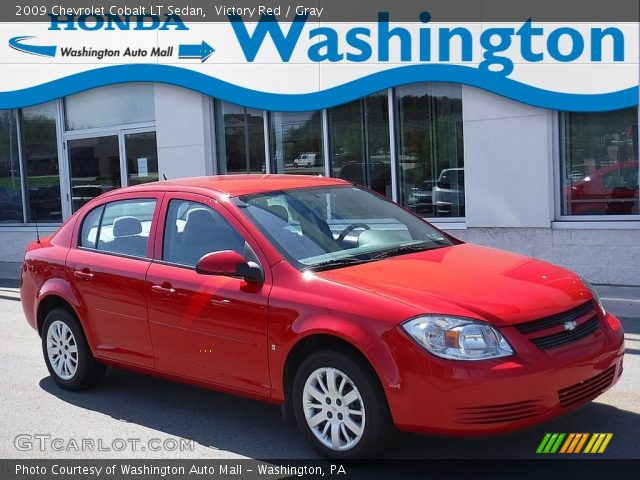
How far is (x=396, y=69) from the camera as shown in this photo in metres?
11.7

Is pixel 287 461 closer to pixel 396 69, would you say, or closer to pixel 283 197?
pixel 283 197

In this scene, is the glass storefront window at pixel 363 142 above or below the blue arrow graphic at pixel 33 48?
below

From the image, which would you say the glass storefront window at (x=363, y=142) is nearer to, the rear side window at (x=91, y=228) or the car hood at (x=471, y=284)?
the rear side window at (x=91, y=228)

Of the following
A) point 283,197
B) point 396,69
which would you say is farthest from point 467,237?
point 283,197

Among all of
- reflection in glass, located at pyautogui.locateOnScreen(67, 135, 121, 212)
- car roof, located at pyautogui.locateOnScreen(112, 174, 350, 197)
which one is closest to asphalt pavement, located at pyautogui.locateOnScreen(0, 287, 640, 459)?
car roof, located at pyautogui.locateOnScreen(112, 174, 350, 197)

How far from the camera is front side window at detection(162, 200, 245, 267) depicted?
5.48m

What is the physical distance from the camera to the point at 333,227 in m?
5.62

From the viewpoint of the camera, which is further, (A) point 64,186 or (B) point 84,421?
(A) point 64,186

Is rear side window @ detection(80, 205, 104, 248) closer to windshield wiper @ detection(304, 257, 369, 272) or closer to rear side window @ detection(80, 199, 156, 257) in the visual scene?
rear side window @ detection(80, 199, 156, 257)

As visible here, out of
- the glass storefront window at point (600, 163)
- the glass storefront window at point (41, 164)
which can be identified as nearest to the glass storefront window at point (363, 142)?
the glass storefront window at point (600, 163)

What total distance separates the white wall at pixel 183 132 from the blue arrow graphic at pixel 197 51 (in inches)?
21.8

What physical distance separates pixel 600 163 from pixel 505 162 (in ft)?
3.78

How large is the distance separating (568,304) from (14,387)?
14.7 ft

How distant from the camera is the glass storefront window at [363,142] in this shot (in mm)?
12164
